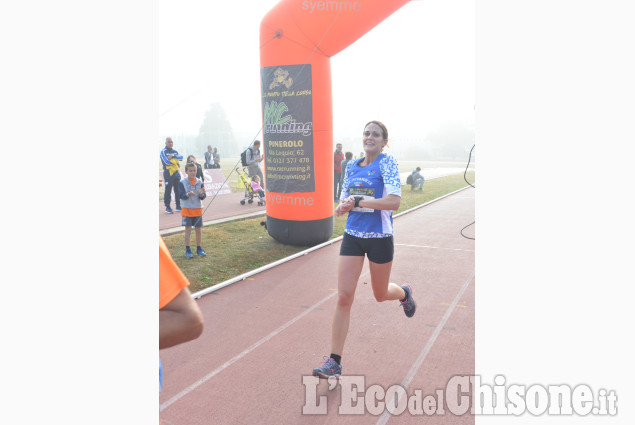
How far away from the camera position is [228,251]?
7613 mm

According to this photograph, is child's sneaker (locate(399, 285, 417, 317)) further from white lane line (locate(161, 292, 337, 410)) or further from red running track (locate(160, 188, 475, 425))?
white lane line (locate(161, 292, 337, 410))

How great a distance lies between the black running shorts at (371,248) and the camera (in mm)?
3418

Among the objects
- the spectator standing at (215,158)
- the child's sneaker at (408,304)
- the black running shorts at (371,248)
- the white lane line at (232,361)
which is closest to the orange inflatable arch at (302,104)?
the white lane line at (232,361)

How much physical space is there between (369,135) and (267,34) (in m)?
4.51

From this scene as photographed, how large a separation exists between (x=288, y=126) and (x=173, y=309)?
6.37 metres

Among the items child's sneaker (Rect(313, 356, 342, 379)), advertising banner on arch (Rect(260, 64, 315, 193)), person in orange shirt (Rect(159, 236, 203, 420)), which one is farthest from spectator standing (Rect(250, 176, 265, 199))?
person in orange shirt (Rect(159, 236, 203, 420))

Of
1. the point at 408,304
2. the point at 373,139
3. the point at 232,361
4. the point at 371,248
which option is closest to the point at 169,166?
the point at 232,361

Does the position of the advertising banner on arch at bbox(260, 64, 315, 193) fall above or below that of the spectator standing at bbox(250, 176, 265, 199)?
above

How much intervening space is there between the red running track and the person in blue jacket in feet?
1.21

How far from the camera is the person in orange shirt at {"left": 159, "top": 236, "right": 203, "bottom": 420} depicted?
1165 millimetres

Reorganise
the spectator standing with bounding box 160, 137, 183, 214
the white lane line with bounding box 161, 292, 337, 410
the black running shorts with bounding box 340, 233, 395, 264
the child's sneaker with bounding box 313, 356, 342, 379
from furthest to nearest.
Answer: the spectator standing with bounding box 160, 137, 183, 214, the black running shorts with bounding box 340, 233, 395, 264, the child's sneaker with bounding box 313, 356, 342, 379, the white lane line with bounding box 161, 292, 337, 410

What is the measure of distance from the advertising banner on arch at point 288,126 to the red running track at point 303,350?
181cm

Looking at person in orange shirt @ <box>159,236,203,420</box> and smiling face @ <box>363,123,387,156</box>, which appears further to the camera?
smiling face @ <box>363,123,387,156</box>

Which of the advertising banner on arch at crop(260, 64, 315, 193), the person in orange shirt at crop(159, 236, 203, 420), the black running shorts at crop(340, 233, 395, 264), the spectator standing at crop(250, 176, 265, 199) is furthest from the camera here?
the spectator standing at crop(250, 176, 265, 199)
